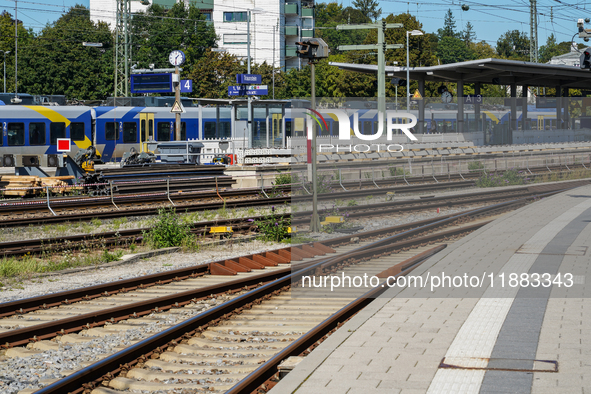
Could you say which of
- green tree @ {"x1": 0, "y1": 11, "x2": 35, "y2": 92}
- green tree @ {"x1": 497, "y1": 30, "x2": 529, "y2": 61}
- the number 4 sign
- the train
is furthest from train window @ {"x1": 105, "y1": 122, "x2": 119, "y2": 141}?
green tree @ {"x1": 497, "y1": 30, "x2": 529, "y2": 61}

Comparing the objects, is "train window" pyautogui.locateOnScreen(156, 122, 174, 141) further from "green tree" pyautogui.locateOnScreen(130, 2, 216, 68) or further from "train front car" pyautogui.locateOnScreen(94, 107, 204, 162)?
"green tree" pyautogui.locateOnScreen(130, 2, 216, 68)

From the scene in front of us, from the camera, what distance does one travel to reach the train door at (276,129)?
38.2 metres

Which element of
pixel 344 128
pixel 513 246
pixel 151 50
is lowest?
pixel 513 246

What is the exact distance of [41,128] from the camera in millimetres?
34469

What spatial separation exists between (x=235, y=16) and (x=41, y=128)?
5495cm

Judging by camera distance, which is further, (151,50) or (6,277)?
(151,50)

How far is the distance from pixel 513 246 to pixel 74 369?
809 cm

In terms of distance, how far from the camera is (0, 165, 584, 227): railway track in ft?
60.0

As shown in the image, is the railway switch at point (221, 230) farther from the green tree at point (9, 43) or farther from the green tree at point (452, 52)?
the green tree at point (452, 52)

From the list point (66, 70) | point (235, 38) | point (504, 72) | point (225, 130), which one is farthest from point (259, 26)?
point (504, 72)

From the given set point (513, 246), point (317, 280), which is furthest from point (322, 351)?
point (513, 246)

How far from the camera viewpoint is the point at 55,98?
36.8m

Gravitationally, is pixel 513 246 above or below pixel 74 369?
above

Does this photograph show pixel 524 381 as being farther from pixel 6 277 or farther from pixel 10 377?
pixel 6 277
